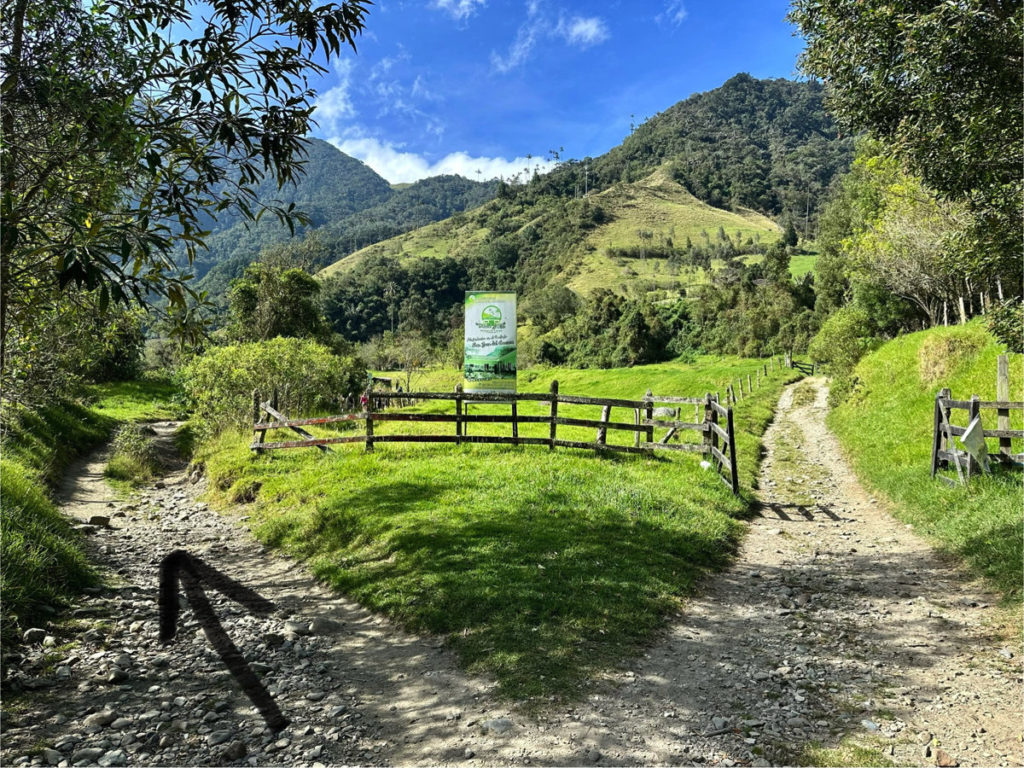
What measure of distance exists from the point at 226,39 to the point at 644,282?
128 m

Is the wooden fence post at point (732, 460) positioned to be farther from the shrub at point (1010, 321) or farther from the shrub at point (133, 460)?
the shrub at point (133, 460)

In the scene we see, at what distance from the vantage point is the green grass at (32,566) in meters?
6.14

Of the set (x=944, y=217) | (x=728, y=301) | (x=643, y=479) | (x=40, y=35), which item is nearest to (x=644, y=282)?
(x=728, y=301)

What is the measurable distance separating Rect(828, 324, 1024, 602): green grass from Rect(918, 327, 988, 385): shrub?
3.0 inches

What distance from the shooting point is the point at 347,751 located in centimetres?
461

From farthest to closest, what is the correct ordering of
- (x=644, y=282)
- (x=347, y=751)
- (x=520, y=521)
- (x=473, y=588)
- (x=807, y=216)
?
(x=807, y=216)
(x=644, y=282)
(x=520, y=521)
(x=473, y=588)
(x=347, y=751)

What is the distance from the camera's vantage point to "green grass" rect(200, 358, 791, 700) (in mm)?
6254

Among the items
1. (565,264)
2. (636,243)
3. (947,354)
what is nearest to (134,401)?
(947,354)

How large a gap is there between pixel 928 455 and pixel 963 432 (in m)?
2.56

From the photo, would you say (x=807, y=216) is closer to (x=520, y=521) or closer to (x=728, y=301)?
(x=728, y=301)

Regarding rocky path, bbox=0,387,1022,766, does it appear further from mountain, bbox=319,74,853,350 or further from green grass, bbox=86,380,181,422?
mountain, bbox=319,74,853,350

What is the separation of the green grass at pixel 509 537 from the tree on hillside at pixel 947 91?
6.06 metres

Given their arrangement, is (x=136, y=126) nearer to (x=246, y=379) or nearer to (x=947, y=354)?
(x=246, y=379)

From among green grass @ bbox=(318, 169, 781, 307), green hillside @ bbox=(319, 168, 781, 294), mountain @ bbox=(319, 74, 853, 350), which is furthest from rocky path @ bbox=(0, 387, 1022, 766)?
green hillside @ bbox=(319, 168, 781, 294)
